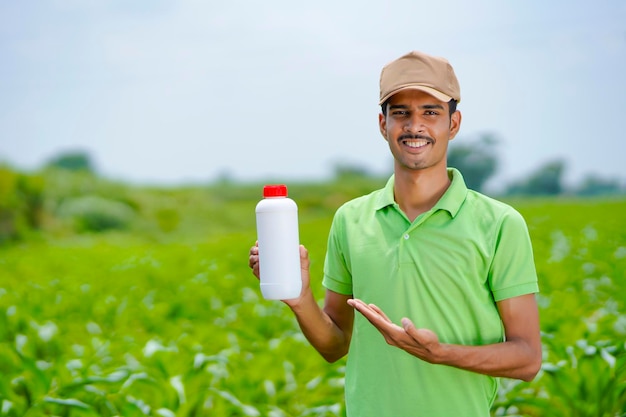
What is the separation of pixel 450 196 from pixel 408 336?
415mm

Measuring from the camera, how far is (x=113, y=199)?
2267 centimetres

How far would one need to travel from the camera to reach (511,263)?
205 centimetres

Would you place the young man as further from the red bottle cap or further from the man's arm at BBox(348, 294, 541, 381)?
the red bottle cap

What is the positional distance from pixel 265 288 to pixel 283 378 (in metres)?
2.39

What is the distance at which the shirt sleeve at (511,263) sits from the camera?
2.05 meters

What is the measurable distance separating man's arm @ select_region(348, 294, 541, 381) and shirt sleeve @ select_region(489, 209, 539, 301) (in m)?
0.03

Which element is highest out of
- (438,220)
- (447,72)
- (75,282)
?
(447,72)

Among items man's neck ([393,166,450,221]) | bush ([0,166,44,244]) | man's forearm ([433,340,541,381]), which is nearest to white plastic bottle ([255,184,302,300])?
man's neck ([393,166,450,221])

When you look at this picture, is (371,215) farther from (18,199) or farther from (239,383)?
(18,199)

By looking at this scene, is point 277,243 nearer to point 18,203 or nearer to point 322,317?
point 322,317

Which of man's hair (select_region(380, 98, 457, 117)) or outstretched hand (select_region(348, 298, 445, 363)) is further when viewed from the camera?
man's hair (select_region(380, 98, 457, 117))

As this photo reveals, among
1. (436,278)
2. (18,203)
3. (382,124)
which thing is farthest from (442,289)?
(18,203)

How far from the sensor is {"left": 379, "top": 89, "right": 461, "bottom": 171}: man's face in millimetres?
2072

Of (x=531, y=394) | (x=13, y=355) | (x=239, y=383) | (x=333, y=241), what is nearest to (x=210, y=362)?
(x=239, y=383)
